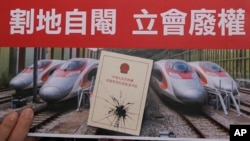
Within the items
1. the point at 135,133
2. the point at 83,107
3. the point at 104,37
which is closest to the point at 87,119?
the point at 83,107

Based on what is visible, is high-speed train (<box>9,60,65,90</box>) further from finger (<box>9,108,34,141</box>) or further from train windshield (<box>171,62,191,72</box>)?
train windshield (<box>171,62,191,72</box>)

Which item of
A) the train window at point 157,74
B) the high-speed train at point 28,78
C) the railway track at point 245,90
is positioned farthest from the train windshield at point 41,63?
the railway track at point 245,90

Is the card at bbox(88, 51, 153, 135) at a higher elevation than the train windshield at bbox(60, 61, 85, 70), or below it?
below

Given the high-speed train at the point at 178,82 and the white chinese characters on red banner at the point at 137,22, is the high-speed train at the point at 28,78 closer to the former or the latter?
the white chinese characters on red banner at the point at 137,22

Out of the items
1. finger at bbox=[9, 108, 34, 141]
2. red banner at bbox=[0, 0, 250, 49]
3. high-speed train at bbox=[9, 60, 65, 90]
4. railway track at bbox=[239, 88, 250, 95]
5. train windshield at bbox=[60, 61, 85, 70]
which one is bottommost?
finger at bbox=[9, 108, 34, 141]

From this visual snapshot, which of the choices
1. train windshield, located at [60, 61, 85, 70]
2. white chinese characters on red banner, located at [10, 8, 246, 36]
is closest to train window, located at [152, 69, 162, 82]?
white chinese characters on red banner, located at [10, 8, 246, 36]

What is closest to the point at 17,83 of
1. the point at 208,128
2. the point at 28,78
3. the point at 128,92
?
the point at 28,78
